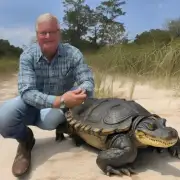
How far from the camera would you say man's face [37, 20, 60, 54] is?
93.8 inches

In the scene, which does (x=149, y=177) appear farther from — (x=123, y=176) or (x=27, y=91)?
(x=27, y=91)

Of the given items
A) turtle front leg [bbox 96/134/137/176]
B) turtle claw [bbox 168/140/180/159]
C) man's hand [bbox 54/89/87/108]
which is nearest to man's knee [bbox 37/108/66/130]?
man's hand [bbox 54/89/87/108]

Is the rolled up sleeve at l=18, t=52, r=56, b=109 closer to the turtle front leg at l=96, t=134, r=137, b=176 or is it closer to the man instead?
the man

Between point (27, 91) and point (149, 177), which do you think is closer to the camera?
point (149, 177)

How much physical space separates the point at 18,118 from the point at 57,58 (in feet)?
1.77

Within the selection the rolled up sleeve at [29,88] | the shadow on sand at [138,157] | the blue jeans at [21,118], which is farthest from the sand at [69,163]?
the rolled up sleeve at [29,88]

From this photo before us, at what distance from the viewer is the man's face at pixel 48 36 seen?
238cm

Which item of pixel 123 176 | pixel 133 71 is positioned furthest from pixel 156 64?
pixel 123 176

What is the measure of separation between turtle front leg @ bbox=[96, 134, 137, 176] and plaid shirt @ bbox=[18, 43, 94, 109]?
468mm

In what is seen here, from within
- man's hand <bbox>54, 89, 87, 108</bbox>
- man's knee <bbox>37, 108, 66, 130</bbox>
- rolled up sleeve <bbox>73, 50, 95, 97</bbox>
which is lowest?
man's knee <bbox>37, 108, 66, 130</bbox>

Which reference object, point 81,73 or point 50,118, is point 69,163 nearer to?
point 50,118

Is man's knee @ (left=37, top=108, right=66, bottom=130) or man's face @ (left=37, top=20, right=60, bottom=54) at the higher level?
man's face @ (left=37, top=20, right=60, bottom=54)

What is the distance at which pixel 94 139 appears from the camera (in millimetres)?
2418

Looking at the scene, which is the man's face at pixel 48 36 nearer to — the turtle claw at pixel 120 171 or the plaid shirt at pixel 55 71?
the plaid shirt at pixel 55 71
